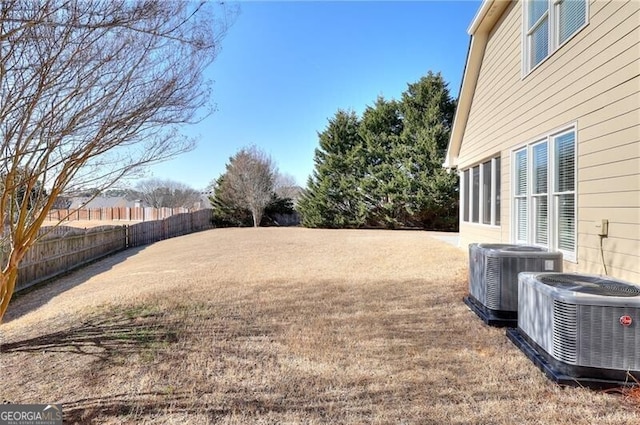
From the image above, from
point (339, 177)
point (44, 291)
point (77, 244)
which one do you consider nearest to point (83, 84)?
point (44, 291)

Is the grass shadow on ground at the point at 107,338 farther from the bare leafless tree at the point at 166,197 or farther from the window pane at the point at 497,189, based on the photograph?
the bare leafless tree at the point at 166,197

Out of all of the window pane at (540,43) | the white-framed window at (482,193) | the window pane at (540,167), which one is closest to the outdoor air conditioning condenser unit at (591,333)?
the window pane at (540,167)

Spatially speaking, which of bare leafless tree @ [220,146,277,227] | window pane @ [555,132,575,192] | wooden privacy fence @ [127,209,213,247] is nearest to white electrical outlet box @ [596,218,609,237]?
window pane @ [555,132,575,192]

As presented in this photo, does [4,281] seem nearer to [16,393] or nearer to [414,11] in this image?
[16,393]

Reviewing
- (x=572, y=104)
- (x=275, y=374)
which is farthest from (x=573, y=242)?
(x=275, y=374)

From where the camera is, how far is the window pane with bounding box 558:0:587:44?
435 centimetres

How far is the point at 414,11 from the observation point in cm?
841

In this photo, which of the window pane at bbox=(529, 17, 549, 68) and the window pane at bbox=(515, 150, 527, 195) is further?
the window pane at bbox=(515, 150, 527, 195)

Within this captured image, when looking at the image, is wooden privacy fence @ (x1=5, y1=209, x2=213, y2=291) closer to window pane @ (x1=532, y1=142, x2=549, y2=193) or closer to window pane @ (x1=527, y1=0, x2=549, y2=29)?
window pane @ (x1=532, y1=142, x2=549, y2=193)

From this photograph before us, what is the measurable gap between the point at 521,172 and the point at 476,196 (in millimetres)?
2738

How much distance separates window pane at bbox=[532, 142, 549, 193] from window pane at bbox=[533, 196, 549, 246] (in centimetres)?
15

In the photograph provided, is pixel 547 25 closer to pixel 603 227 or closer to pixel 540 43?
pixel 540 43

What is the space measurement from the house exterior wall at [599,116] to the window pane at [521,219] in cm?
97

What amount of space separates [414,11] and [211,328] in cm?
818
